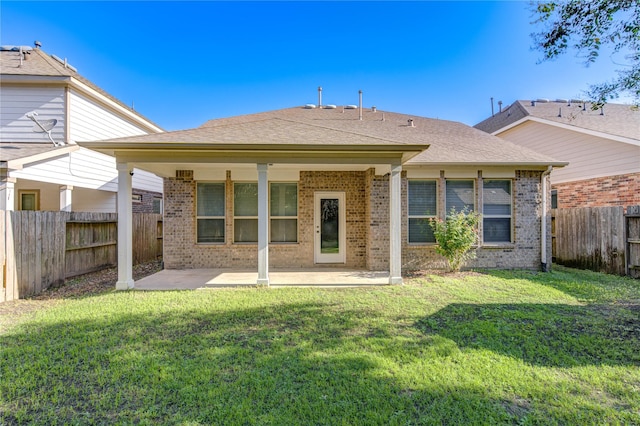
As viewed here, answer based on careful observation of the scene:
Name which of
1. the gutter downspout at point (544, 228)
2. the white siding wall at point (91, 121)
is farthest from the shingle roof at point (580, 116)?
the white siding wall at point (91, 121)

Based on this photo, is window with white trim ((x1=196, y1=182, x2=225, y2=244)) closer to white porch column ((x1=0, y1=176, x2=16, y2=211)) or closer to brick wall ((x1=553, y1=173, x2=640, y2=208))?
white porch column ((x1=0, y1=176, x2=16, y2=211))

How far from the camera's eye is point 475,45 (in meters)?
11.6

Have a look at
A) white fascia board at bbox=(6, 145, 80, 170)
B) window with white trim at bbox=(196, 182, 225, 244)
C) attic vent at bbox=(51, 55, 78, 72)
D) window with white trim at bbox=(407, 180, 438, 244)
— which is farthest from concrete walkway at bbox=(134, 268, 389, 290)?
attic vent at bbox=(51, 55, 78, 72)

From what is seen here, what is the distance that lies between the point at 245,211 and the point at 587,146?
12.4m

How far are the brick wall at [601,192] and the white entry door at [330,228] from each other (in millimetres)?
9202

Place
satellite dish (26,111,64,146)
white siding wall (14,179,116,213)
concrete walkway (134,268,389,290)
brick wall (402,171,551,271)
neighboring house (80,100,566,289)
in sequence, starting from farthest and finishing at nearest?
white siding wall (14,179,116,213), satellite dish (26,111,64,146), brick wall (402,171,551,271), neighboring house (80,100,566,289), concrete walkway (134,268,389,290)

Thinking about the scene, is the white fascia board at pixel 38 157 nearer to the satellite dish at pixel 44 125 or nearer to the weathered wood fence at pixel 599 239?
the satellite dish at pixel 44 125

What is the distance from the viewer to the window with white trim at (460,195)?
9.01 m

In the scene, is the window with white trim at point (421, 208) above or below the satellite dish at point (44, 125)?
below

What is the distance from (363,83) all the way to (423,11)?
3825 millimetres

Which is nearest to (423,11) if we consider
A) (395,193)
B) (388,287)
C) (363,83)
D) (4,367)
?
(363,83)

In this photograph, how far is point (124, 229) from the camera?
670 cm

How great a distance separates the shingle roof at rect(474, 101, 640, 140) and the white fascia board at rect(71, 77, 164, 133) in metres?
16.1

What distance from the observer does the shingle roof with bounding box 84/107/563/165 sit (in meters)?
6.72
